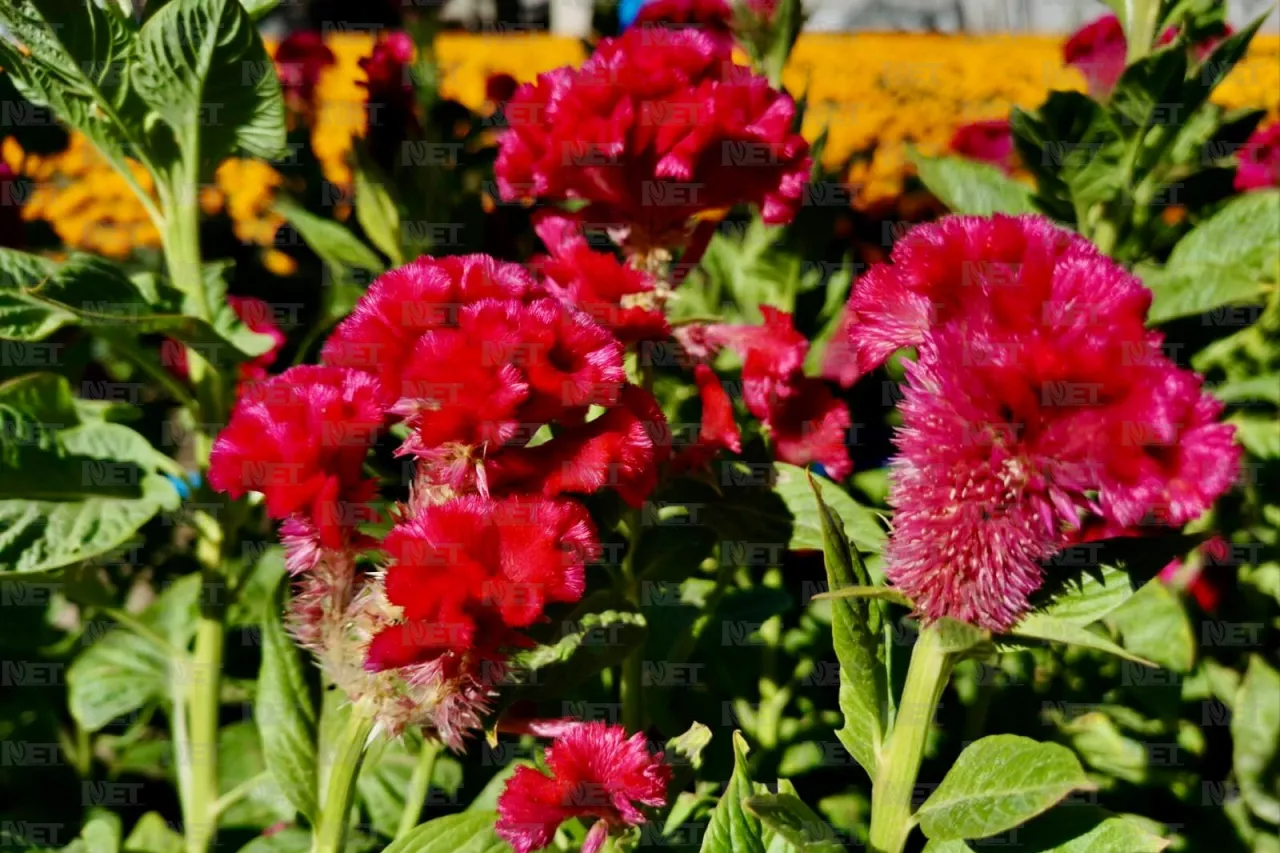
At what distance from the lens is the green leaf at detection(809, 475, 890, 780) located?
3.00ft

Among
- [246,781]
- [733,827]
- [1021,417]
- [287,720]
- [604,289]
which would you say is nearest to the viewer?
[1021,417]

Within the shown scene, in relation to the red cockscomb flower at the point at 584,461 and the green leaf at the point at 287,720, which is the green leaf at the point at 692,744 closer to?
the red cockscomb flower at the point at 584,461

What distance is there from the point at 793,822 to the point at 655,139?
2.44ft

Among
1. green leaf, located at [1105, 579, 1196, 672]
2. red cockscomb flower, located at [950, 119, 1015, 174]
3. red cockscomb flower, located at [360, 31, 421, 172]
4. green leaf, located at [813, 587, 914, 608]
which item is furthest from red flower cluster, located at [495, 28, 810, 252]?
red cockscomb flower, located at [950, 119, 1015, 174]

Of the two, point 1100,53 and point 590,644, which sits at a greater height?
point 1100,53

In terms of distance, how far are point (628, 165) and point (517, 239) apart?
81 cm

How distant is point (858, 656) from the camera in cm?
93

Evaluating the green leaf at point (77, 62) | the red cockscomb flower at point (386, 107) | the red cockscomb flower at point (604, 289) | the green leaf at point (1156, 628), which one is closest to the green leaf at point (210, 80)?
the green leaf at point (77, 62)

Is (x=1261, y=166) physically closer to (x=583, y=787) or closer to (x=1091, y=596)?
(x=1091, y=596)

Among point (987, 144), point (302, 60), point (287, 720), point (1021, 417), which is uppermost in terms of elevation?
point (302, 60)

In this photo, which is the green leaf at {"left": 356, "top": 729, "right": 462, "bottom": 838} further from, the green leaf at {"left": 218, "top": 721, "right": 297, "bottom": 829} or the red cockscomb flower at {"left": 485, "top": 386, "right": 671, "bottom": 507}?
the red cockscomb flower at {"left": 485, "top": 386, "right": 671, "bottom": 507}

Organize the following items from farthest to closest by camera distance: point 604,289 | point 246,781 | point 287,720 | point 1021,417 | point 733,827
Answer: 1. point 246,781
2. point 287,720
3. point 604,289
4. point 733,827
5. point 1021,417

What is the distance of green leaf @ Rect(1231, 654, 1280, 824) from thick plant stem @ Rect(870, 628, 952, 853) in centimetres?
101


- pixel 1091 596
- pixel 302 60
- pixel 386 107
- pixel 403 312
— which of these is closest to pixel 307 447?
pixel 403 312
